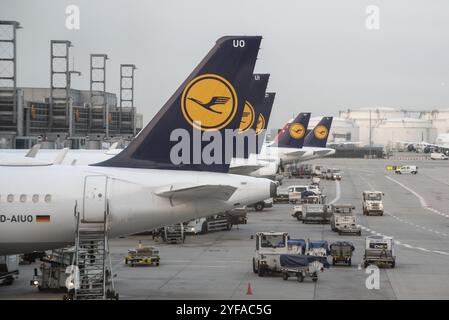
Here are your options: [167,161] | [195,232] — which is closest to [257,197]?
[167,161]

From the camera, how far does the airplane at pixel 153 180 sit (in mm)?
36031

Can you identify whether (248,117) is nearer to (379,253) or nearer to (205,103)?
(379,253)

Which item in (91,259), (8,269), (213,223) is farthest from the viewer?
(213,223)

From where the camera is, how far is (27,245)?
36.6 m

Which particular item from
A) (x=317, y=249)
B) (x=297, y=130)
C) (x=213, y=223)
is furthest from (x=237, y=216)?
(x=297, y=130)

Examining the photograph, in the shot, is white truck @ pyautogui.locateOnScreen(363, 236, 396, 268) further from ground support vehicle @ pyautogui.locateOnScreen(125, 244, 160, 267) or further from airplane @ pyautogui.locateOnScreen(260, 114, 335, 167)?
airplane @ pyautogui.locateOnScreen(260, 114, 335, 167)

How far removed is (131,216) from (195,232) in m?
36.0

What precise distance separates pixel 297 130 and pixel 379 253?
324 feet

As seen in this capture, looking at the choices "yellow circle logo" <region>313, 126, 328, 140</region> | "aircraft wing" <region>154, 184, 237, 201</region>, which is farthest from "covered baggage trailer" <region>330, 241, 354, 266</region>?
"yellow circle logo" <region>313, 126, 328, 140</region>

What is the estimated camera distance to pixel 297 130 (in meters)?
150

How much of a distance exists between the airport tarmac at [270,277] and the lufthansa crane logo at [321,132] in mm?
83922

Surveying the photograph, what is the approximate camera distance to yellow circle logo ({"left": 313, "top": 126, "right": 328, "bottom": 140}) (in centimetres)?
17862
